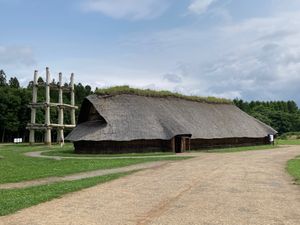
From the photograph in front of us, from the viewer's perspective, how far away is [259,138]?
5850 centimetres

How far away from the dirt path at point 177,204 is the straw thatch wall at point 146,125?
22.8m

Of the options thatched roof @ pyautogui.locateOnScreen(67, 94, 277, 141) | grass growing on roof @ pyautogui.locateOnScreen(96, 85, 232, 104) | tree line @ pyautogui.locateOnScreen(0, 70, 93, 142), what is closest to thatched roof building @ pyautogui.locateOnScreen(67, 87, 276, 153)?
thatched roof @ pyautogui.locateOnScreen(67, 94, 277, 141)

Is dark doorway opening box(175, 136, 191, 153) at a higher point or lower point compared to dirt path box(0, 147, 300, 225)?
higher

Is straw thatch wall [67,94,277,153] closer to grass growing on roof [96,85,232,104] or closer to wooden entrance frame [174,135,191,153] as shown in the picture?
wooden entrance frame [174,135,191,153]

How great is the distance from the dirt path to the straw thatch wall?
74.7 feet

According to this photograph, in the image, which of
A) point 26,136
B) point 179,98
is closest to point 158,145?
point 179,98

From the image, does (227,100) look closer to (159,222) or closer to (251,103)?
(159,222)

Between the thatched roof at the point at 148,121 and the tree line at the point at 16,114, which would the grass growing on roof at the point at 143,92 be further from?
the tree line at the point at 16,114

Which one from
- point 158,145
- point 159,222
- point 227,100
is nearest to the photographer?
point 159,222

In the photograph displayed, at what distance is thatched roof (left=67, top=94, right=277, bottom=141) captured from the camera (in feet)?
A: 132

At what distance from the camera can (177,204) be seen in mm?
11531

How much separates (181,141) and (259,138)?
1940 centimetres

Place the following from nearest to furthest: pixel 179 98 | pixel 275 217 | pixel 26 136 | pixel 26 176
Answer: pixel 275 217
pixel 26 176
pixel 179 98
pixel 26 136

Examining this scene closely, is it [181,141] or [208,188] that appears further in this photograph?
[181,141]
